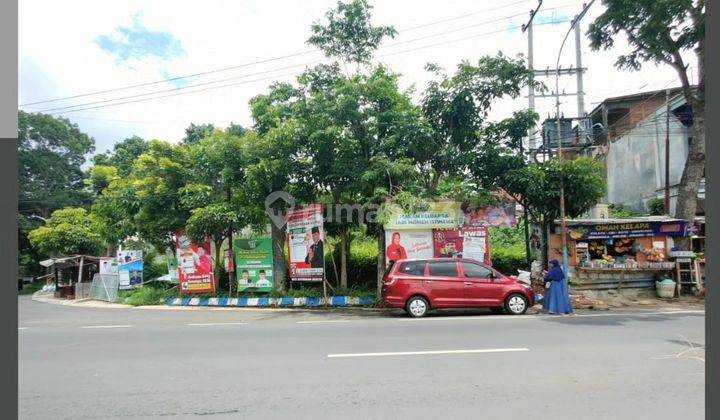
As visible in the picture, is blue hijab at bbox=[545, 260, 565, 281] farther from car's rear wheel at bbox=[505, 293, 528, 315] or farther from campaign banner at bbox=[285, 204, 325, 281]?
A: campaign banner at bbox=[285, 204, 325, 281]

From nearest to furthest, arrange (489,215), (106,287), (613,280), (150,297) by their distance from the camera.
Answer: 1. (613,280)
2. (489,215)
3. (150,297)
4. (106,287)

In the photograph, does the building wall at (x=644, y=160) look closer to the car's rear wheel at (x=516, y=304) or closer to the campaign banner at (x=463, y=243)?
the campaign banner at (x=463, y=243)

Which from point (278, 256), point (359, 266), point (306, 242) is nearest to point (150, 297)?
point (278, 256)

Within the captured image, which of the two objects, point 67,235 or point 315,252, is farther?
point 67,235

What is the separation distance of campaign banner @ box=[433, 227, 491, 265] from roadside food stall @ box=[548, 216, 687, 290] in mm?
2579

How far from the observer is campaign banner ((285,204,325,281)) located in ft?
49.1

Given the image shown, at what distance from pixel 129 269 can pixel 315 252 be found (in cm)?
1149

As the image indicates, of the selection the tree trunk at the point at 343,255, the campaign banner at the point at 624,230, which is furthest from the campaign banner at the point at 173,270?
the campaign banner at the point at 624,230

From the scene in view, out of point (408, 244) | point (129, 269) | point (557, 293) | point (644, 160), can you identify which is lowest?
point (129, 269)

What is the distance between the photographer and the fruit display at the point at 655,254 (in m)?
14.9

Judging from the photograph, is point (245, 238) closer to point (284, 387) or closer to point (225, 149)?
point (225, 149)

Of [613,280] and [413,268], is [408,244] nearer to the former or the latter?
[413,268]

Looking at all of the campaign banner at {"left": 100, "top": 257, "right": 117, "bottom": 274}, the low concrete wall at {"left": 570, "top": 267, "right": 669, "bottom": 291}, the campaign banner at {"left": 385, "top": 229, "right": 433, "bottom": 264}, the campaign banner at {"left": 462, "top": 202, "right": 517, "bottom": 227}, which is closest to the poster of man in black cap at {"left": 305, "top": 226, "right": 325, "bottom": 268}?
the campaign banner at {"left": 385, "top": 229, "right": 433, "bottom": 264}

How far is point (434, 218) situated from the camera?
14852 mm
